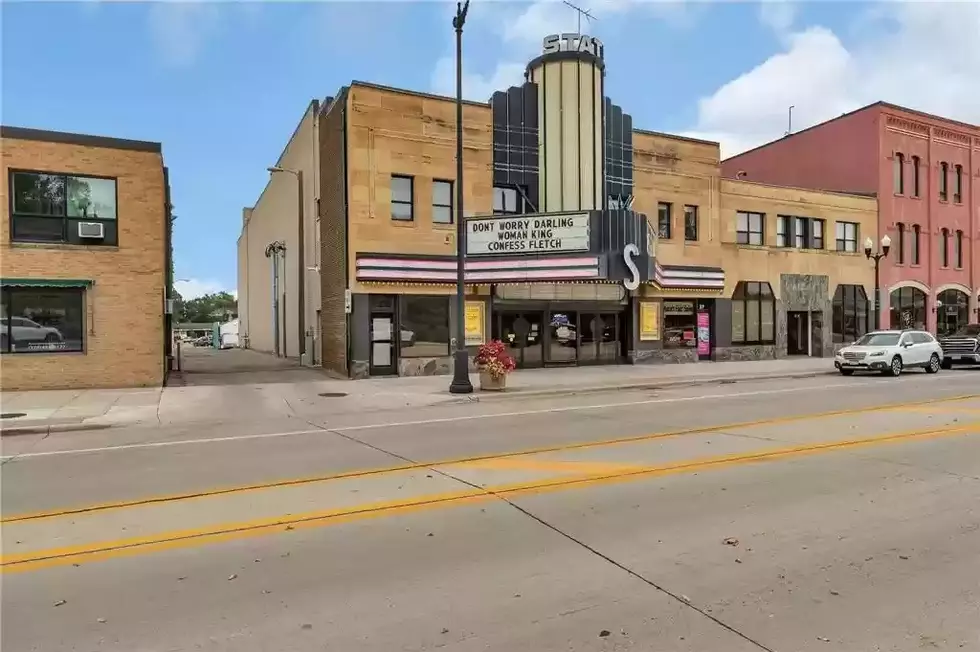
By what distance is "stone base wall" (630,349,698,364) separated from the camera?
2619 centimetres

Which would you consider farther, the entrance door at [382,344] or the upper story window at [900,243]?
the upper story window at [900,243]

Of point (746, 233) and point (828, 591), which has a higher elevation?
point (746, 233)

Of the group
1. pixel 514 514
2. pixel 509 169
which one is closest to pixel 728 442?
pixel 514 514

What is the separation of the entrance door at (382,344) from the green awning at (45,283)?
8019 millimetres

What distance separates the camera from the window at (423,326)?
2189 centimetres

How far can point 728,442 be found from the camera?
9609 mm

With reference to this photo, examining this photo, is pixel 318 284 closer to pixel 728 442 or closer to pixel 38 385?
pixel 38 385

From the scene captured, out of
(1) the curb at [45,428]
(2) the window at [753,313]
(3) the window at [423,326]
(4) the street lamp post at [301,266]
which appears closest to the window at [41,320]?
(1) the curb at [45,428]

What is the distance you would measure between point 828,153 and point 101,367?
35.0 meters

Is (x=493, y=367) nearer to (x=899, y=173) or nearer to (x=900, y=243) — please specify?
(x=900, y=243)

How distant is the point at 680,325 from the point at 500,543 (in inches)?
928

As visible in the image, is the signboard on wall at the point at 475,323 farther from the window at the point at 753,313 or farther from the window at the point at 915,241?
the window at the point at 915,241

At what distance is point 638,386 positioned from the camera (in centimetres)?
1919

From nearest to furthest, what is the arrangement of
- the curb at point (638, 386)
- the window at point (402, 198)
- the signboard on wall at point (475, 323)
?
1. the curb at point (638, 386)
2. the window at point (402, 198)
3. the signboard on wall at point (475, 323)
